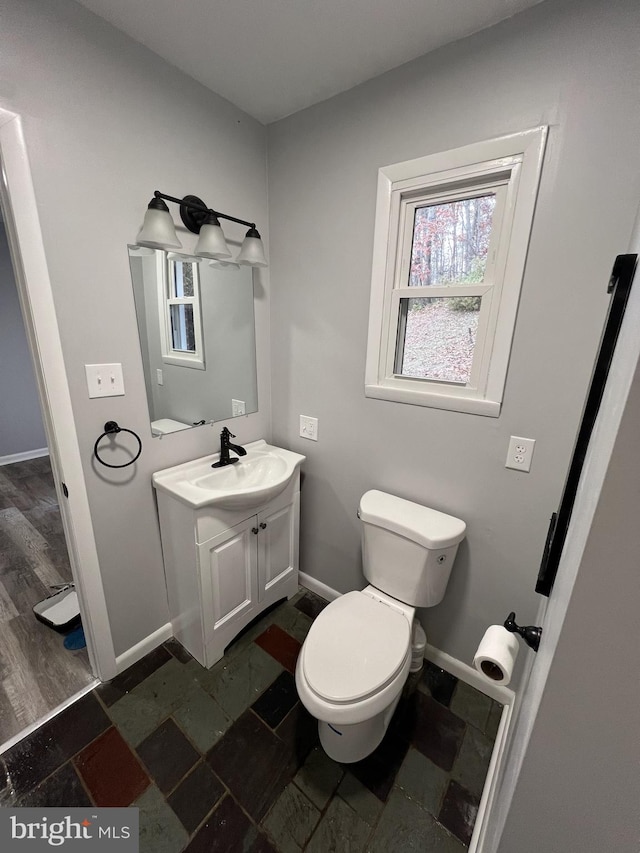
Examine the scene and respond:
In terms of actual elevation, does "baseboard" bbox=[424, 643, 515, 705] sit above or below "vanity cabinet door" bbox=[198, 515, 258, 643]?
below

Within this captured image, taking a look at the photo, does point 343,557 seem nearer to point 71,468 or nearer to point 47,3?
point 71,468

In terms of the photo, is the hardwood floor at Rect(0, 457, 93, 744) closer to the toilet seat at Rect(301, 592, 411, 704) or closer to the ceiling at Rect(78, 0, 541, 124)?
the toilet seat at Rect(301, 592, 411, 704)

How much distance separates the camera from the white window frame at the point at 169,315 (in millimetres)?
1424

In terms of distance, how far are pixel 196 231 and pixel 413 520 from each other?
1.53 m

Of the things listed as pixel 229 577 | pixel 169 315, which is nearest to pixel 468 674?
pixel 229 577

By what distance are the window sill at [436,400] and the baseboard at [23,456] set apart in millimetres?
3740

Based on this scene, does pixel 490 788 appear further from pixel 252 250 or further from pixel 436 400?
pixel 252 250

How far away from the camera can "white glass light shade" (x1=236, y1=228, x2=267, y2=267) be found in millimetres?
1475

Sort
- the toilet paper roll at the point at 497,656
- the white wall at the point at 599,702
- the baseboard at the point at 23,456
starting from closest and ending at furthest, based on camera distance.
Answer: the white wall at the point at 599,702
the toilet paper roll at the point at 497,656
the baseboard at the point at 23,456

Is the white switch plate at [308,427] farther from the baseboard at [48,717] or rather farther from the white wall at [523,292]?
the baseboard at [48,717]

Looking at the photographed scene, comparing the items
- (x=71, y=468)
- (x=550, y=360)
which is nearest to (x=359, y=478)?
(x=550, y=360)

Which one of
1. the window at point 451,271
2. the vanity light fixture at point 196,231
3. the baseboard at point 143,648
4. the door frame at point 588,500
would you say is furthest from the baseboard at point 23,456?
the door frame at point 588,500

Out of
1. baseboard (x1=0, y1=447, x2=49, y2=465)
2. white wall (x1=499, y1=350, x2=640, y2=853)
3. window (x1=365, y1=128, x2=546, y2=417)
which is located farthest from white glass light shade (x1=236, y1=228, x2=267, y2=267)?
baseboard (x1=0, y1=447, x2=49, y2=465)

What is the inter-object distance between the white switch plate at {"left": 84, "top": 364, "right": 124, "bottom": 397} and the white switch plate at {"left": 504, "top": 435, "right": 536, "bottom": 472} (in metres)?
1.51
